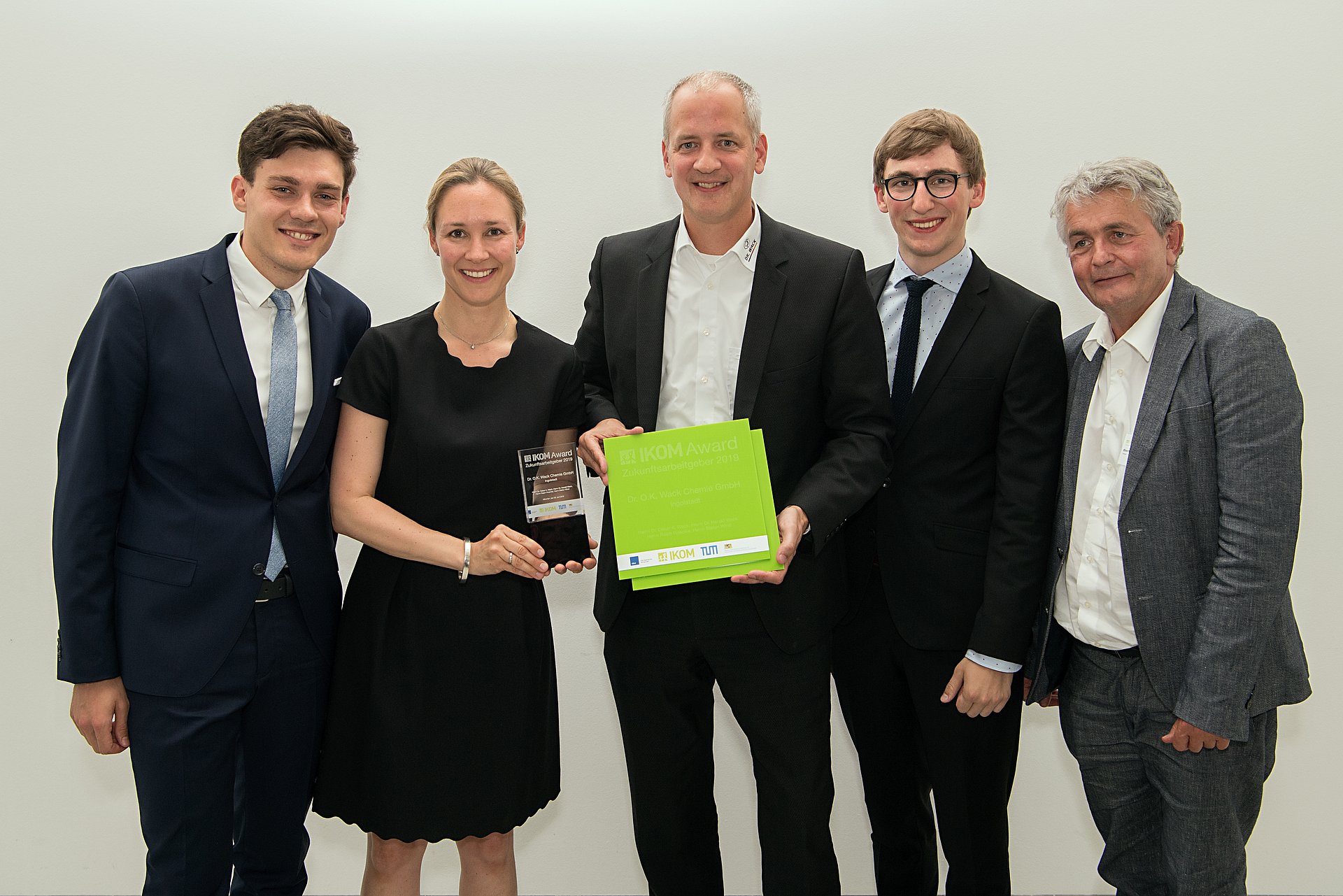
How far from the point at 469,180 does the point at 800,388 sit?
3.13 feet

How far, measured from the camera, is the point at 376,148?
331 centimetres

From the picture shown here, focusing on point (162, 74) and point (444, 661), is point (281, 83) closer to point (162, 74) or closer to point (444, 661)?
point (162, 74)

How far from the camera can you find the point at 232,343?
2041mm

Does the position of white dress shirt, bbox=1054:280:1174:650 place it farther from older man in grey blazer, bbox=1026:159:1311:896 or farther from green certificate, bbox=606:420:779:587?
green certificate, bbox=606:420:779:587

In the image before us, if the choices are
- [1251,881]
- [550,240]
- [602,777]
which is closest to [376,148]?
[550,240]

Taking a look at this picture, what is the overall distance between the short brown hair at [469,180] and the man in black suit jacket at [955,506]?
102cm

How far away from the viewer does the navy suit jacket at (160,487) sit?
6.40 feet

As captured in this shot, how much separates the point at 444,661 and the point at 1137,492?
5.42 feet

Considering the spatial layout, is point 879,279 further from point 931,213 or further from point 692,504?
point 692,504

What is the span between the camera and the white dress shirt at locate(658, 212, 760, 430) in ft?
7.31

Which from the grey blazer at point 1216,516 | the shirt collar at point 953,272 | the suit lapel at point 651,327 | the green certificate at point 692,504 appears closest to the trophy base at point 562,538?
the green certificate at point 692,504

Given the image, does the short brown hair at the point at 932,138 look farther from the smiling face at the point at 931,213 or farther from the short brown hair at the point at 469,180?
the short brown hair at the point at 469,180

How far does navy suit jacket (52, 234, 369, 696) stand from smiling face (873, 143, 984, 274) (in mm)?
1692

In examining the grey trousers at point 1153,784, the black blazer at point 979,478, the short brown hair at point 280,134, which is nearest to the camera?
the grey trousers at point 1153,784
